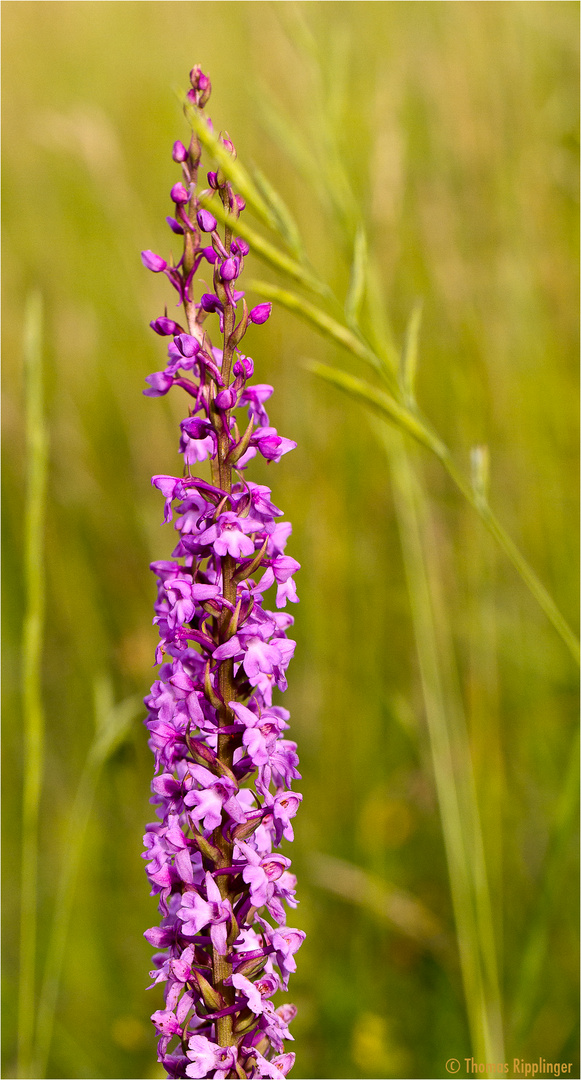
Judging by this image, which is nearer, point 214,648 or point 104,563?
point 214,648

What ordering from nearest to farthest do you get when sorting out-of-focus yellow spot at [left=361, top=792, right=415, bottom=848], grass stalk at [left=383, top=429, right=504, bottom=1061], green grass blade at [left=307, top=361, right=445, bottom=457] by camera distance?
green grass blade at [left=307, top=361, right=445, bottom=457] < grass stalk at [left=383, top=429, right=504, bottom=1061] < out-of-focus yellow spot at [left=361, top=792, right=415, bottom=848]

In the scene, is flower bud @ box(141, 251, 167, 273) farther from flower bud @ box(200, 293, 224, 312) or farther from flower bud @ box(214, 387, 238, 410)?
flower bud @ box(214, 387, 238, 410)

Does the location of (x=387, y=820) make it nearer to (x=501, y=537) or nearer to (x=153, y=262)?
(x=501, y=537)

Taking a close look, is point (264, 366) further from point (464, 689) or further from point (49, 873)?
point (49, 873)

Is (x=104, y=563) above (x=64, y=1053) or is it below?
above

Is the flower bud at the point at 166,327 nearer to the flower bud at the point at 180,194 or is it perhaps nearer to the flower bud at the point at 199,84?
the flower bud at the point at 180,194

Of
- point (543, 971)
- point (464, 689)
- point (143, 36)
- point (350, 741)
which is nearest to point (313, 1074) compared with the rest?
point (543, 971)

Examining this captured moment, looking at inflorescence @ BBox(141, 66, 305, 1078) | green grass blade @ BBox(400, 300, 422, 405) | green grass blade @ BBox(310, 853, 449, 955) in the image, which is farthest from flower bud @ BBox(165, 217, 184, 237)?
green grass blade @ BBox(310, 853, 449, 955)
